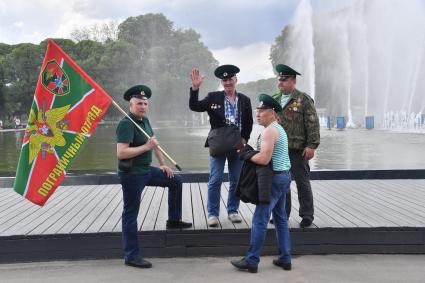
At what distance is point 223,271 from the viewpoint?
15.8ft

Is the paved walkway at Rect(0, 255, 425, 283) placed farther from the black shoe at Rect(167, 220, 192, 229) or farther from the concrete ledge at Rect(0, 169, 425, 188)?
the concrete ledge at Rect(0, 169, 425, 188)

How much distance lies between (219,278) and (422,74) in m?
Result: 39.9

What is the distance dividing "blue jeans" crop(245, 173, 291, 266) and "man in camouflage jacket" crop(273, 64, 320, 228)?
0.69 metres

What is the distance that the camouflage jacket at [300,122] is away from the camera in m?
5.44

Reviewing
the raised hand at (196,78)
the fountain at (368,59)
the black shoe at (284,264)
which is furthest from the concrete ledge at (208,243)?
the fountain at (368,59)

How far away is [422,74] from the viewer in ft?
129

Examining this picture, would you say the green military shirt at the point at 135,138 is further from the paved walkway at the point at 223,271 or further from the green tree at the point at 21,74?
the green tree at the point at 21,74

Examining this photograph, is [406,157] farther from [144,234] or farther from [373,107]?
[373,107]

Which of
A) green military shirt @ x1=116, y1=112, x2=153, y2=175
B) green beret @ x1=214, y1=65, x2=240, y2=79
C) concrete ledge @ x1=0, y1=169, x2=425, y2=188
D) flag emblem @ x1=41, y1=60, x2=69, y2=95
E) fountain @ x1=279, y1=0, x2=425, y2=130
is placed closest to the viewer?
green military shirt @ x1=116, y1=112, x2=153, y2=175

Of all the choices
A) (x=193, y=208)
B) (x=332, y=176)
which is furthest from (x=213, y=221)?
(x=332, y=176)

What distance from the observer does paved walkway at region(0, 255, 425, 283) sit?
4617 millimetres

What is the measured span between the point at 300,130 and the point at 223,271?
1899 mm

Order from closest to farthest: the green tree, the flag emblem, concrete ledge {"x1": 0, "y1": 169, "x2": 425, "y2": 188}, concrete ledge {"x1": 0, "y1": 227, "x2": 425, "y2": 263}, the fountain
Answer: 1. the flag emblem
2. concrete ledge {"x1": 0, "y1": 227, "x2": 425, "y2": 263}
3. concrete ledge {"x1": 0, "y1": 169, "x2": 425, "y2": 188}
4. the fountain
5. the green tree

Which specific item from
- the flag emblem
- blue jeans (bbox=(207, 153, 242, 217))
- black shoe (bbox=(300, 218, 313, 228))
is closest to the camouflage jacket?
blue jeans (bbox=(207, 153, 242, 217))
